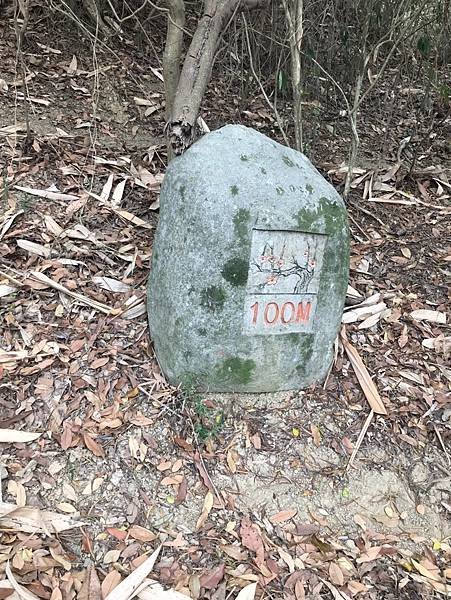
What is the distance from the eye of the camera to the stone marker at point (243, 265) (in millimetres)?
2303

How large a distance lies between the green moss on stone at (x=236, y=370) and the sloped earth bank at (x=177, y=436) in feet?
0.38

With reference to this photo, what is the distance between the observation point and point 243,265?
2.32m

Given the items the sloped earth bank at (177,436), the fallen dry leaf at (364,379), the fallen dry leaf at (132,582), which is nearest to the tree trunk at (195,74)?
the sloped earth bank at (177,436)

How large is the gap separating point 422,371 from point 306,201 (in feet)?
3.53

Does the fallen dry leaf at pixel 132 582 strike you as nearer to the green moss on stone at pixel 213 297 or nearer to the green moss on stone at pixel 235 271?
the green moss on stone at pixel 213 297

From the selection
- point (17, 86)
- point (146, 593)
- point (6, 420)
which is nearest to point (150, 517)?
point (146, 593)

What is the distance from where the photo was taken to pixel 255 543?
6.99 feet

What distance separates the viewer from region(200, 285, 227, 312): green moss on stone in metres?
2.32

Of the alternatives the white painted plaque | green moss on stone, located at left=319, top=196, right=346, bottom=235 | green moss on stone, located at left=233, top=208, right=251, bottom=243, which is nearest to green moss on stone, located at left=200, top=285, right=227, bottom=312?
the white painted plaque

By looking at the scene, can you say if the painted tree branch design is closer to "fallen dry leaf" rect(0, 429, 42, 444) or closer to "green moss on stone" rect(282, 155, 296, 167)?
"green moss on stone" rect(282, 155, 296, 167)

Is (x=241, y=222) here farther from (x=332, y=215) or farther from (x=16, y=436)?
(x=16, y=436)

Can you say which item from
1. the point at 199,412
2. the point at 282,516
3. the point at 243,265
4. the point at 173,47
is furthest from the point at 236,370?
the point at 173,47

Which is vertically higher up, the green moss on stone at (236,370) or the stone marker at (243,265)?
the stone marker at (243,265)

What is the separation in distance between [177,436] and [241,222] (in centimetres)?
89
